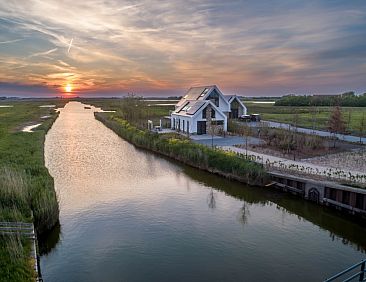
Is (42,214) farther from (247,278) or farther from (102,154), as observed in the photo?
(102,154)

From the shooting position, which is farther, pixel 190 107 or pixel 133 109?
pixel 133 109

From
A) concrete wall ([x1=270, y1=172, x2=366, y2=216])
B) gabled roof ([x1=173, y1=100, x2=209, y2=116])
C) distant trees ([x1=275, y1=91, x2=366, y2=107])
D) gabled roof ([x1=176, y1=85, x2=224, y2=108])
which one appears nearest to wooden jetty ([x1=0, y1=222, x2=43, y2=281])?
concrete wall ([x1=270, y1=172, x2=366, y2=216])

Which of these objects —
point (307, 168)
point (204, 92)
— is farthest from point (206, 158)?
point (204, 92)

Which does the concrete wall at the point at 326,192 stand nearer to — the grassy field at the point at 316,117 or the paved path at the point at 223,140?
the paved path at the point at 223,140

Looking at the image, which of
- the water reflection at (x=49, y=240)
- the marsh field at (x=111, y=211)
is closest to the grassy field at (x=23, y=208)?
the marsh field at (x=111, y=211)

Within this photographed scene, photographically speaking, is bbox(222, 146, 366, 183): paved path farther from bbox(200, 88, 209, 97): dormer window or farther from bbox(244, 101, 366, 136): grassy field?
bbox(200, 88, 209, 97): dormer window

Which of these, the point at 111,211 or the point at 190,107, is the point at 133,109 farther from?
the point at 111,211
